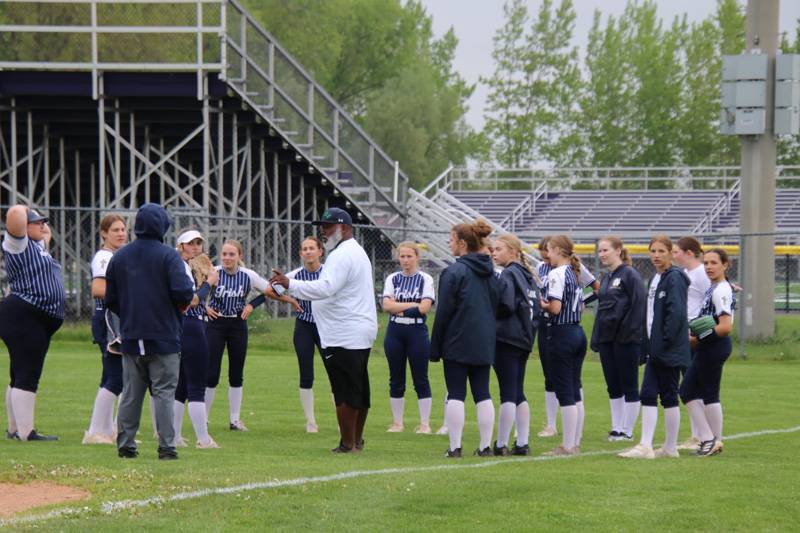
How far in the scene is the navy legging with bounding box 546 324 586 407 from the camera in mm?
11250

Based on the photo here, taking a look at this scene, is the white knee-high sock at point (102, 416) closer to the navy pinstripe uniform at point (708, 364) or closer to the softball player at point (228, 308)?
the softball player at point (228, 308)

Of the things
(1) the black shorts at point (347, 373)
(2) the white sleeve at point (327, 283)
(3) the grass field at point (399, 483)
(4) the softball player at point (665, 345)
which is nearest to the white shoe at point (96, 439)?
(3) the grass field at point (399, 483)

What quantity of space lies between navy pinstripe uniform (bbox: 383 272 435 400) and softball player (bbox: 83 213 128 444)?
301cm

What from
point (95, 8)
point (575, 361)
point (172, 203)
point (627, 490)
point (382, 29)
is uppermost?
point (382, 29)

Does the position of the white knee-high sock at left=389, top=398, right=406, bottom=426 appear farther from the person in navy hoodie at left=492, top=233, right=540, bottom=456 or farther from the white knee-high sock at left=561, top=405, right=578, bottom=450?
→ the white knee-high sock at left=561, top=405, right=578, bottom=450

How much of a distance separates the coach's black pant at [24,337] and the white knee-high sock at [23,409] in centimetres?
5

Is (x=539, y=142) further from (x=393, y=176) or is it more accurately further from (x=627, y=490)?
(x=627, y=490)

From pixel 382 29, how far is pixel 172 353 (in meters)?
67.1

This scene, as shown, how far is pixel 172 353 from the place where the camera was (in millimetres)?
10148

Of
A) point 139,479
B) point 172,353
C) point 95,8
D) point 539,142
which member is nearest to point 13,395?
point 172,353

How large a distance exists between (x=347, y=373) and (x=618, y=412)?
3141 mm

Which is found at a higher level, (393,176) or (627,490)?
(393,176)

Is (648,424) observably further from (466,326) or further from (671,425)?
(466,326)

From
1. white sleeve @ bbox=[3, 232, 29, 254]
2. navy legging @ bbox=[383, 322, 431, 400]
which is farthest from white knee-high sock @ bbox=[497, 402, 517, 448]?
white sleeve @ bbox=[3, 232, 29, 254]
